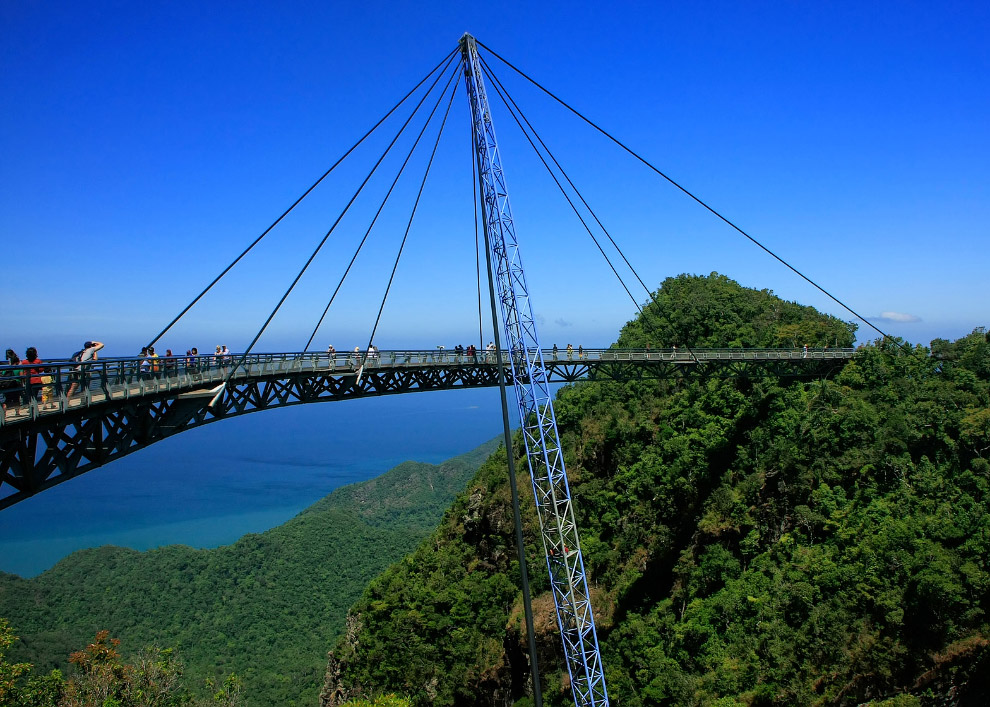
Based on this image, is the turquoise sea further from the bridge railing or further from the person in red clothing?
the person in red clothing

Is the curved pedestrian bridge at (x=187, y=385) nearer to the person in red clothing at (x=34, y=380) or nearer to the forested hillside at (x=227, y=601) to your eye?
the person in red clothing at (x=34, y=380)

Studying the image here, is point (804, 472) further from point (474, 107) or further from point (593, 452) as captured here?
point (474, 107)

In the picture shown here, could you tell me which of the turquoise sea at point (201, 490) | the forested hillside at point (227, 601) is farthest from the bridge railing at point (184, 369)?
the turquoise sea at point (201, 490)

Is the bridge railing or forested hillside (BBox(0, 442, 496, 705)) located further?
forested hillside (BBox(0, 442, 496, 705))

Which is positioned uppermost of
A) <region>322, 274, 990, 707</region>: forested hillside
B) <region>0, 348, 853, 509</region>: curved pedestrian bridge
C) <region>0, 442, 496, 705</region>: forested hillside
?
<region>0, 348, 853, 509</region>: curved pedestrian bridge

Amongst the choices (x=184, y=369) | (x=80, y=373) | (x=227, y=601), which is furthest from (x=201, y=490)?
(x=80, y=373)

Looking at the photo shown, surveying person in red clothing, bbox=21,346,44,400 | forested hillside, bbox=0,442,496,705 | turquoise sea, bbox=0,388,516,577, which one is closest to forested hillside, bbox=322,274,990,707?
forested hillside, bbox=0,442,496,705
